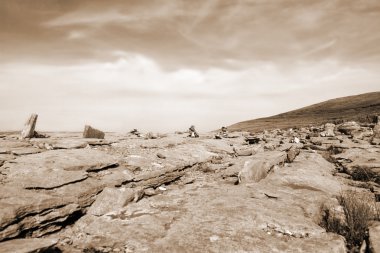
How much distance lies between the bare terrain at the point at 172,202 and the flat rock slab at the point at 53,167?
0.8 inches

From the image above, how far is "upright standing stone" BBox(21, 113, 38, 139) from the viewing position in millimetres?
9266

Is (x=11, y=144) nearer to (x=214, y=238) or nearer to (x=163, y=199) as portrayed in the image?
(x=163, y=199)

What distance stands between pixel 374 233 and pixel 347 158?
7.04 m

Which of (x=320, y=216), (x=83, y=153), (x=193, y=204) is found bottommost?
(x=320, y=216)

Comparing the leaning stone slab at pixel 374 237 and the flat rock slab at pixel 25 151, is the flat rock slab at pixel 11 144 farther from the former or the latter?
the leaning stone slab at pixel 374 237

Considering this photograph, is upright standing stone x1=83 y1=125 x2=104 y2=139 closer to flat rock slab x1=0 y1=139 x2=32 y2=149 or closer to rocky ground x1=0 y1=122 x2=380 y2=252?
rocky ground x1=0 y1=122 x2=380 y2=252

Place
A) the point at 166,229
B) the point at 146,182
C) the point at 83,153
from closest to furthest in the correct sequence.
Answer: the point at 166,229 < the point at 146,182 < the point at 83,153

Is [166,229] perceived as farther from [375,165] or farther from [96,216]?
[375,165]

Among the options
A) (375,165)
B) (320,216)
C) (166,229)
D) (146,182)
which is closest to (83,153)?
(146,182)

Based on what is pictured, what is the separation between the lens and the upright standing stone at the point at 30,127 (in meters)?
9.27

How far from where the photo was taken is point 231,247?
157 inches

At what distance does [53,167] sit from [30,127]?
155 inches

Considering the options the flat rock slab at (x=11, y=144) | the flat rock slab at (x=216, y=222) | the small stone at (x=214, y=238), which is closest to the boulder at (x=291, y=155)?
the flat rock slab at (x=216, y=222)

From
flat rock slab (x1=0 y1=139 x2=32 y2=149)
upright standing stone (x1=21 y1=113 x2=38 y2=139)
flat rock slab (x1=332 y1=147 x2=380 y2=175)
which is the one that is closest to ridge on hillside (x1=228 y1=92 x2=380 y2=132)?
flat rock slab (x1=332 y1=147 x2=380 y2=175)
